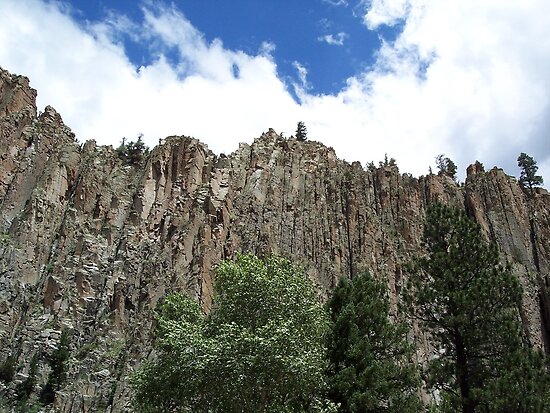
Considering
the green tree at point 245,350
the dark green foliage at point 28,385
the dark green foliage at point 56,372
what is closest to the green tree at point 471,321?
the green tree at point 245,350

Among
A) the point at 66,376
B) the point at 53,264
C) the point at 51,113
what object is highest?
the point at 51,113

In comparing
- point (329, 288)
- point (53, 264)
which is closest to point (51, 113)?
point (53, 264)

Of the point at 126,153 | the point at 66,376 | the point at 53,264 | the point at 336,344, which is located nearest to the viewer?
the point at 336,344

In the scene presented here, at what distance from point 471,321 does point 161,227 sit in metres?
44.4

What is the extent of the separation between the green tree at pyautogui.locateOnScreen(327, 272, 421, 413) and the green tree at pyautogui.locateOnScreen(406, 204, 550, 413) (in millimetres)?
1629

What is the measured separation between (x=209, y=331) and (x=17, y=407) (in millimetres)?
28207

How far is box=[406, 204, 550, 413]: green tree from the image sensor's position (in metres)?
21.1

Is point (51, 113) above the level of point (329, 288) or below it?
above

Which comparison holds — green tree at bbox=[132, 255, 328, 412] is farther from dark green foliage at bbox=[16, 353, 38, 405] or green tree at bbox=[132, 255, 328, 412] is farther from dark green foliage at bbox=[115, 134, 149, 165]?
dark green foliage at bbox=[115, 134, 149, 165]

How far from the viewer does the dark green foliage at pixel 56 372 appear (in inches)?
1779

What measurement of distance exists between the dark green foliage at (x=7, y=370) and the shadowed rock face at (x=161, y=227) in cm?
58

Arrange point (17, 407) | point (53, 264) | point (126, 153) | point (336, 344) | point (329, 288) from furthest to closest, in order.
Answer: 1. point (126, 153)
2. point (329, 288)
3. point (53, 264)
4. point (17, 407)
5. point (336, 344)

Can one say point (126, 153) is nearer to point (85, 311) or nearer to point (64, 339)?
point (85, 311)

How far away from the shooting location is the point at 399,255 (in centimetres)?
6900
